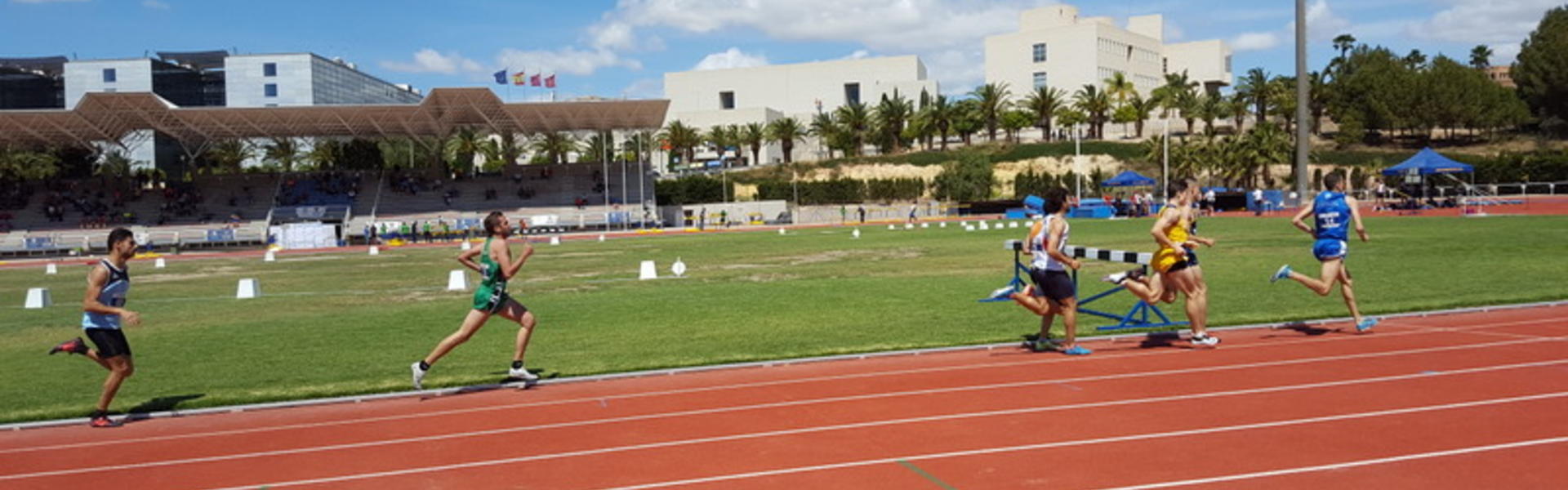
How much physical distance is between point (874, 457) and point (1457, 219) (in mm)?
40245

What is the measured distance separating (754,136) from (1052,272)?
99.7 metres

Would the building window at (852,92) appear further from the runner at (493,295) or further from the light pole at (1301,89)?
the runner at (493,295)

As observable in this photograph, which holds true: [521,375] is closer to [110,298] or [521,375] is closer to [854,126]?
[110,298]

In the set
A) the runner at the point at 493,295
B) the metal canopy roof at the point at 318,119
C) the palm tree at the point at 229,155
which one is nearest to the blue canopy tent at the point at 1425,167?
the metal canopy roof at the point at 318,119

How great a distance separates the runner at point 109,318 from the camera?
9.26m

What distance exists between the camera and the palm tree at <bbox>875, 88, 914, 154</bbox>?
4237 inches

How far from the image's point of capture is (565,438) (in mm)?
8219

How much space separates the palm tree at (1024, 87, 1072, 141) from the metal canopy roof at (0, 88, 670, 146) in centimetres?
4573

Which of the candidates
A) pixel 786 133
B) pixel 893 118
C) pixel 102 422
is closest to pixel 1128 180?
pixel 893 118

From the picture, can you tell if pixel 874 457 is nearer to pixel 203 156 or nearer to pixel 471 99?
pixel 471 99

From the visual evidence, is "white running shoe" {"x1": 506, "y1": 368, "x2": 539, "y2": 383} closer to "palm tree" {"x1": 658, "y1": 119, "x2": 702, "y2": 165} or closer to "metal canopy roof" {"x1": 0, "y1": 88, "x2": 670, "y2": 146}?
"metal canopy roof" {"x1": 0, "y1": 88, "x2": 670, "y2": 146}

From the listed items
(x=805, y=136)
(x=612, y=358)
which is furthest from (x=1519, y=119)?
(x=612, y=358)

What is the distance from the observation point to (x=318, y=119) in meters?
68.7

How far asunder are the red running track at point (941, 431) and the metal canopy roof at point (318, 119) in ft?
191
